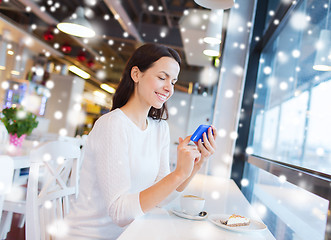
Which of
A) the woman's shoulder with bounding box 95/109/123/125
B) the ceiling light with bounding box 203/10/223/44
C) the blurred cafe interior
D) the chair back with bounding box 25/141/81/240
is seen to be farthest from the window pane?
the chair back with bounding box 25/141/81/240

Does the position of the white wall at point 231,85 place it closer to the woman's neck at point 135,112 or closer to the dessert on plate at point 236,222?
A: the woman's neck at point 135,112

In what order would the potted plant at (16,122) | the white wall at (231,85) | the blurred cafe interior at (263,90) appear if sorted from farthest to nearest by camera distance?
the white wall at (231,85), the potted plant at (16,122), the blurred cafe interior at (263,90)

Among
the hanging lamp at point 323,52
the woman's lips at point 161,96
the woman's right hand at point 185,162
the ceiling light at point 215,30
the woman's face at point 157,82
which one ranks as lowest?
the woman's right hand at point 185,162

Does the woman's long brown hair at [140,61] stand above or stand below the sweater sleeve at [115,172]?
above

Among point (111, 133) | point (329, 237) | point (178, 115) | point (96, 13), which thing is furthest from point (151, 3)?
point (329, 237)

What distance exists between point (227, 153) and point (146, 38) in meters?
3.67

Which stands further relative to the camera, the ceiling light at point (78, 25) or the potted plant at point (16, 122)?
the ceiling light at point (78, 25)

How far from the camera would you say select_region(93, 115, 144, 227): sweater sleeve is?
34.7 inches

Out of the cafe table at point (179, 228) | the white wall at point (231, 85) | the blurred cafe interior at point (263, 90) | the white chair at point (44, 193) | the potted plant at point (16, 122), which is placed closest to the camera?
the cafe table at point (179, 228)

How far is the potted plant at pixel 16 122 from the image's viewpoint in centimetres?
205

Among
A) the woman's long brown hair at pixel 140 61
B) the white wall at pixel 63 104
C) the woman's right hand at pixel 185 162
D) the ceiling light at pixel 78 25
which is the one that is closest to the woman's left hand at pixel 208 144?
the woman's right hand at pixel 185 162

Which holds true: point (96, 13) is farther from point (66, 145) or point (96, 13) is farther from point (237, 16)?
point (66, 145)

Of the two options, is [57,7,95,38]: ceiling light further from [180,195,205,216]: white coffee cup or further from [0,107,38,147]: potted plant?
[180,195,205,216]: white coffee cup

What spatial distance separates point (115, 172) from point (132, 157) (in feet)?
0.44
